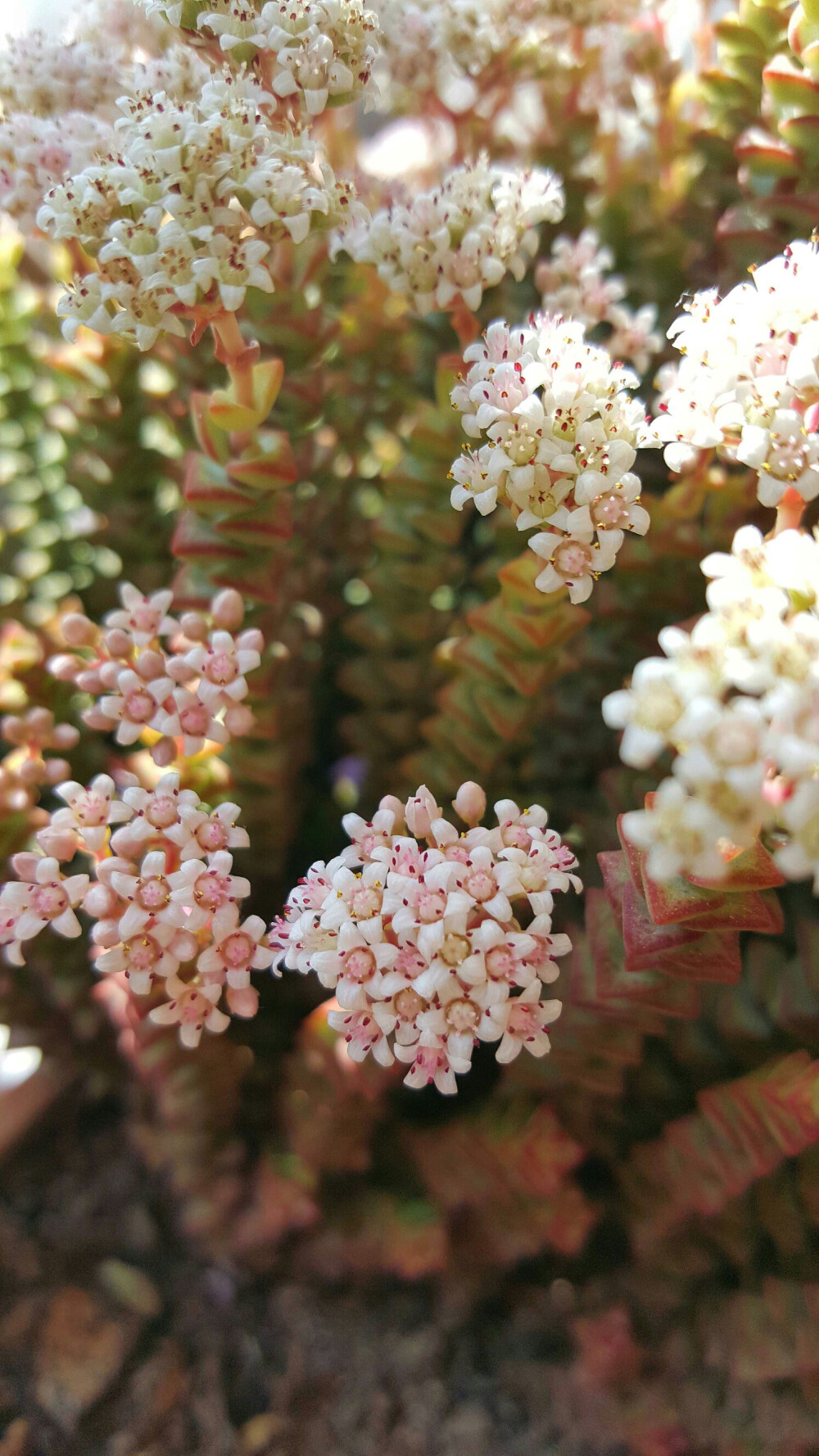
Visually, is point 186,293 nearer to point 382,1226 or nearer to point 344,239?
point 344,239

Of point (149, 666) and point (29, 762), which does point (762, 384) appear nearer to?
point (149, 666)

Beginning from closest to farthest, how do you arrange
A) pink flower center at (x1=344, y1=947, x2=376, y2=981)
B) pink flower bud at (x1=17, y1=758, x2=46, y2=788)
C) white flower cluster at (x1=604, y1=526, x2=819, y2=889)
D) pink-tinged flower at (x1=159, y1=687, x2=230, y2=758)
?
white flower cluster at (x1=604, y1=526, x2=819, y2=889), pink flower center at (x1=344, y1=947, x2=376, y2=981), pink-tinged flower at (x1=159, y1=687, x2=230, y2=758), pink flower bud at (x1=17, y1=758, x2=46, y2=788)

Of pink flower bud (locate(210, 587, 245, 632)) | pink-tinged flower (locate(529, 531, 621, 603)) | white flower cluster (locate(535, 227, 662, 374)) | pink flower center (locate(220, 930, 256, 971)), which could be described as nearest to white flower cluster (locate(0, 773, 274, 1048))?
pink flower center (locate(220, 930, 256, 971))

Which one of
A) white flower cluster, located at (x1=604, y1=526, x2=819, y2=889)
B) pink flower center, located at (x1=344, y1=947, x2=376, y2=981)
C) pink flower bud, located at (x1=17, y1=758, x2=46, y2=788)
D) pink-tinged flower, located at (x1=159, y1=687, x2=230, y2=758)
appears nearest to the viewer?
white flower cluster, located at (x1=604, y1=526, x2=819, y2=889)

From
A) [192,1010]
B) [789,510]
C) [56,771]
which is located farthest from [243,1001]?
[789,510]

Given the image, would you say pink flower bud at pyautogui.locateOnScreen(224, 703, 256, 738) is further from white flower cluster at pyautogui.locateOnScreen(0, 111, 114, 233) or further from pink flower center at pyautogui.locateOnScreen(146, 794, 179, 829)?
white flower cluster at pyautogui.locateOnScreen(0, 111, 114, 233)

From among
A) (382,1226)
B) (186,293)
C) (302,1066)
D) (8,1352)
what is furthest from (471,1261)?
(186,293)

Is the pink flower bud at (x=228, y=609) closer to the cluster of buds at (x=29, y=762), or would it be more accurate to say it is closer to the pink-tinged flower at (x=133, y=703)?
the pink-tinged flower at (x=133, y=703)
